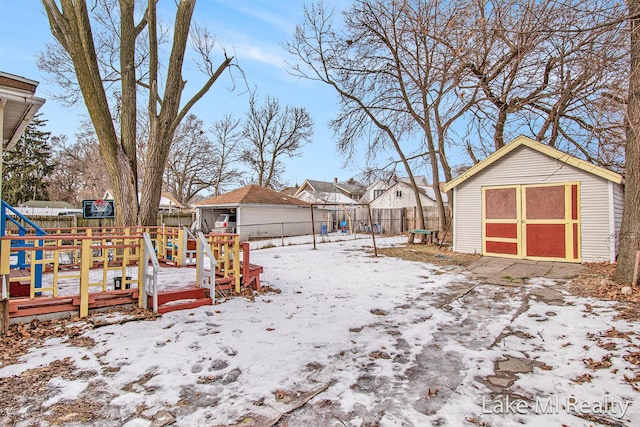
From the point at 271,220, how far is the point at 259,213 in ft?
3.26

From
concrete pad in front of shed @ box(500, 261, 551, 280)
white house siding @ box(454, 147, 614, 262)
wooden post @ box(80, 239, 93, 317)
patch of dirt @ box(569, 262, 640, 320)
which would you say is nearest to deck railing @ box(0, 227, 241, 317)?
wooden post @ box(80, 239, 93, 317)

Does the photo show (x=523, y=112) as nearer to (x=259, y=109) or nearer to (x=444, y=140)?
(x=444, y=140)

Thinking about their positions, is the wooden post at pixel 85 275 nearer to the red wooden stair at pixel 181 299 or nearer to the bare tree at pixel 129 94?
the red wooden stair at pixel 181 299

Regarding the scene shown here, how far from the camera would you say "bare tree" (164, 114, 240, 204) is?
29.8 meters

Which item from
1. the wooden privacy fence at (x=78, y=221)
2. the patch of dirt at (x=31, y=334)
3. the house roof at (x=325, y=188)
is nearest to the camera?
the patch of dirt at (x=31, y=334)

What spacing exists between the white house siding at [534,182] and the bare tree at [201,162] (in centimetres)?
2559

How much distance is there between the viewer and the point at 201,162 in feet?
102

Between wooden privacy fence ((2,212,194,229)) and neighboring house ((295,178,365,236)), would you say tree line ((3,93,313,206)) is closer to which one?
neighboring house ((295,178,365,236))

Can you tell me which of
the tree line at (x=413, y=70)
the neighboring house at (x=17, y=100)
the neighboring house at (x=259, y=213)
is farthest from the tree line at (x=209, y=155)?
the neighboring house at (x=17, y=100)

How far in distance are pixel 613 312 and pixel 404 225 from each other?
55.1 ft

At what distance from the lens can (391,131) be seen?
15375 mm

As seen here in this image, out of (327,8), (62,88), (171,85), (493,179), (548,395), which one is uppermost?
(327,8)

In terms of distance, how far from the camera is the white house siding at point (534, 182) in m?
8.03

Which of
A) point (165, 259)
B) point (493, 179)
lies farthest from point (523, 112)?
point (165, 259)
